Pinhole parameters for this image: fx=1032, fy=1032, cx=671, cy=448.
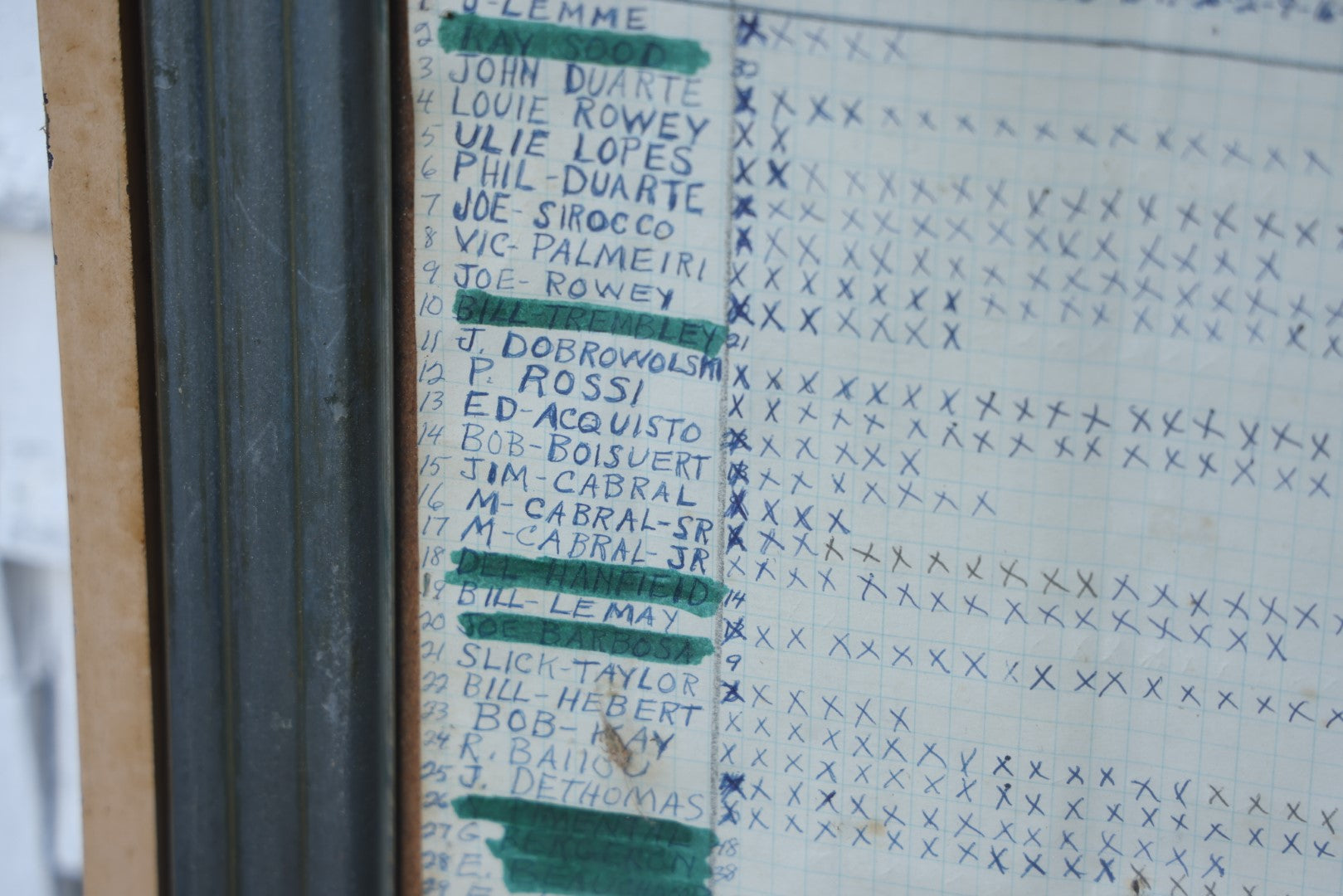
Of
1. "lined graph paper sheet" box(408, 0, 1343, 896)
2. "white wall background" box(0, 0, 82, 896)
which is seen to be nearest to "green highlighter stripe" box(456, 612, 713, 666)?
"lined graph paper sheet" box(408, 0, 1343, 896)

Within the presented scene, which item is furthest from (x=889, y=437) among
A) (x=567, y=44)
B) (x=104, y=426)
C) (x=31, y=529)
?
(x=31, y=529)

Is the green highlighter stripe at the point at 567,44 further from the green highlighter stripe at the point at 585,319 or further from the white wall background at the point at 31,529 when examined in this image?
the white wall background at the point at 31,529

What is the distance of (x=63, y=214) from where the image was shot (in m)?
0.75

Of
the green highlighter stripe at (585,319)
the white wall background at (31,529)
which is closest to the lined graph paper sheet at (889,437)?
the green highlighter stripe at (585,319)

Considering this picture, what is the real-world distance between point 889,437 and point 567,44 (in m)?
0.34

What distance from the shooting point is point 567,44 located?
69 centimetres

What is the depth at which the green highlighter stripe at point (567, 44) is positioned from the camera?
0.68 meters

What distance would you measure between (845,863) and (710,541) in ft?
0.84

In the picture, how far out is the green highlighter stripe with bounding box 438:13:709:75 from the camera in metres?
0.68

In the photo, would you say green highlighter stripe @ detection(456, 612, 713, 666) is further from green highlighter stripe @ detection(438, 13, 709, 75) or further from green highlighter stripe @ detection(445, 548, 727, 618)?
green highlighter stripe @ detection(438, 13, 709, 75)

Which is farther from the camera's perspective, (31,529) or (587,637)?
(31,529)

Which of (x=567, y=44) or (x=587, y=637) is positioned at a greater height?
(x=567, y=44)

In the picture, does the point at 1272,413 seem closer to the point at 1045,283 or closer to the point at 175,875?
the point at 1045,283

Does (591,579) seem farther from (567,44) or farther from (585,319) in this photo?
(567,44)
